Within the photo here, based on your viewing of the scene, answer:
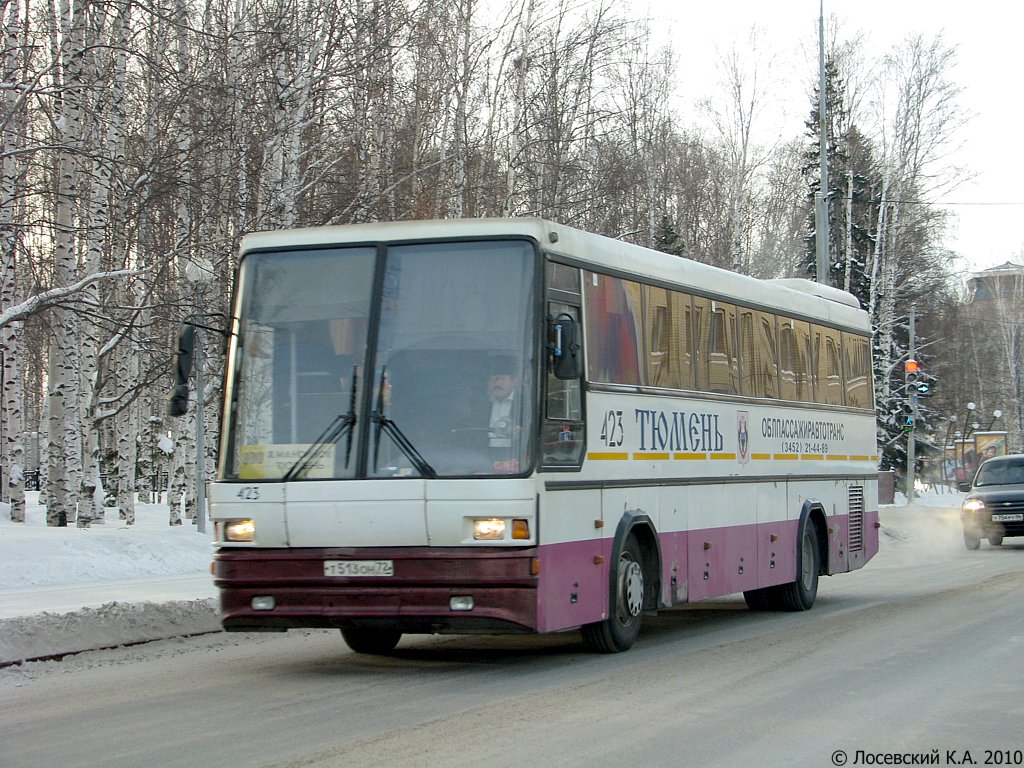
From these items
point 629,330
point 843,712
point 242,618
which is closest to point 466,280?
point 629,330

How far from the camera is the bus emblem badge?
46.7 feet

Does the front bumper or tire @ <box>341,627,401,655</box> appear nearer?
the front bumper

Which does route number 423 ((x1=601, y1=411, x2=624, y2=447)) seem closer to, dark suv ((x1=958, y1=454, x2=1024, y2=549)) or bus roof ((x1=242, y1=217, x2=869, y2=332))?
bus roof ((x1=242, y1=217, x2=869, y2=332))

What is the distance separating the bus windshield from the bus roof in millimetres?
89

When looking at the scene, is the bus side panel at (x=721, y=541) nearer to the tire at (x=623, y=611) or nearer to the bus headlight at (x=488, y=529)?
the tire at (x=623, y=611)

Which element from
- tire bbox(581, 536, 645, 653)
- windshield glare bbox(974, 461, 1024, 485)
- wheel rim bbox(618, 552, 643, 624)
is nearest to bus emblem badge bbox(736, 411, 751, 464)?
tire bbox(581, 536, 645, 653)

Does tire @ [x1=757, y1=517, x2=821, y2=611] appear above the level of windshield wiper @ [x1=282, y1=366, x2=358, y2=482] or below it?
below

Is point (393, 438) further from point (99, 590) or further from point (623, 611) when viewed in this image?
point (99, 590)

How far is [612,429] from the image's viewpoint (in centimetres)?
1148

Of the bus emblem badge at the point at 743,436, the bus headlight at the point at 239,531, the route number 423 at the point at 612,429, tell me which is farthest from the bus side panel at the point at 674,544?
the bus headlight at the point at 239,531

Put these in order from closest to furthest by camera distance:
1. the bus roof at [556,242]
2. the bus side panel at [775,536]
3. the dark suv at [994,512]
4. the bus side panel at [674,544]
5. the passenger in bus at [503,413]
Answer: the passenger in bus at [503,413] < the bus roof at [556,242] < the bus side panel at [674,544] < the bus side panel at [775,536] < the dark suv at [994,512]

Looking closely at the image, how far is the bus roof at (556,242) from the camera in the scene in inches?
419

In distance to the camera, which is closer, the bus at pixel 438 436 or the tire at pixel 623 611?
the bus at pixel 438 436

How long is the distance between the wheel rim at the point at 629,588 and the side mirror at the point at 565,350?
196 centimetres
